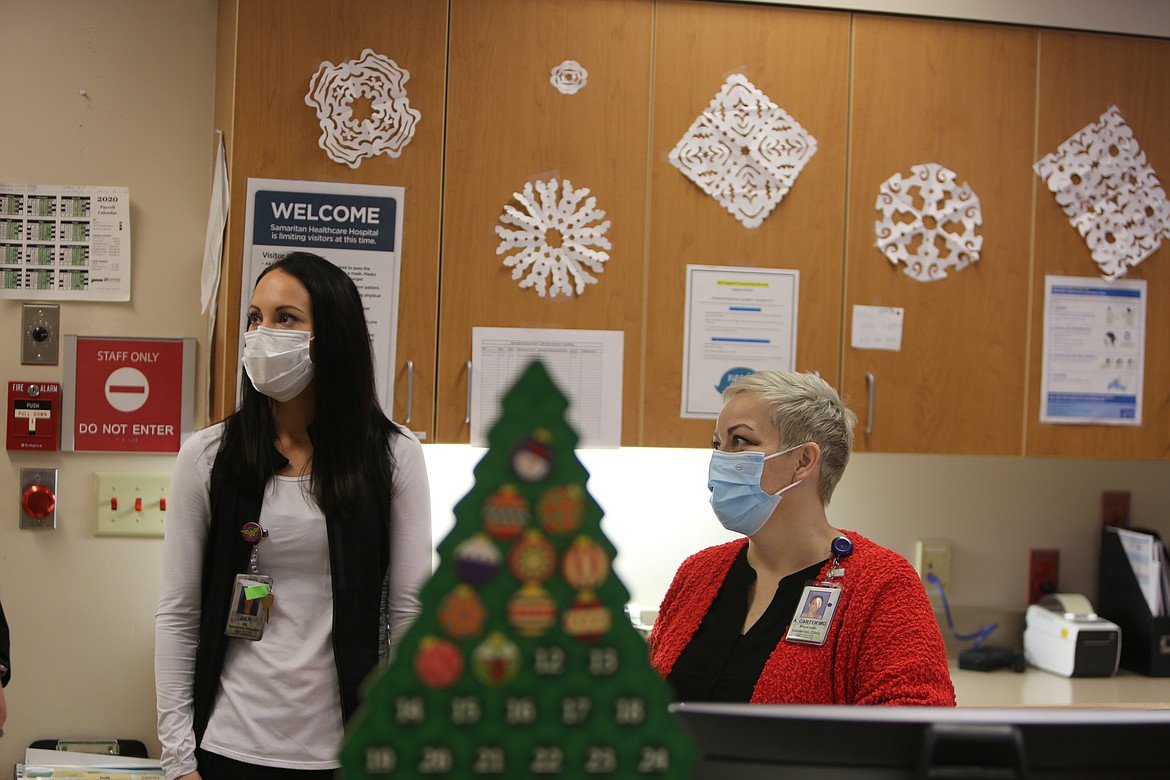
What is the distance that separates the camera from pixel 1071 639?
2785 mm

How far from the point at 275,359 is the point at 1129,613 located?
2.48m

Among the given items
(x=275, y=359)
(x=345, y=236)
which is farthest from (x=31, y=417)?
(x=275, y=359)

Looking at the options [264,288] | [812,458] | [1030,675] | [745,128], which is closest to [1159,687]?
[1030,675]

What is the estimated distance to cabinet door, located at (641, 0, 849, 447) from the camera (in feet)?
8.18

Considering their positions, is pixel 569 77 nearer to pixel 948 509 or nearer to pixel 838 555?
pixel 838 555

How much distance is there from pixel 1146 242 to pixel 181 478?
8.07ft

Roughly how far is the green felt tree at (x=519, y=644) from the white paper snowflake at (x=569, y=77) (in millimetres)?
1859

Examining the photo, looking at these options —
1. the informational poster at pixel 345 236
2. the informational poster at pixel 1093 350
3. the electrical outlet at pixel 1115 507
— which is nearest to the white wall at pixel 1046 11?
the informational poster at pixel 1093 350

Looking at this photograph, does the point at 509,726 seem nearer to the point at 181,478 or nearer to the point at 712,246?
the point at 181,478

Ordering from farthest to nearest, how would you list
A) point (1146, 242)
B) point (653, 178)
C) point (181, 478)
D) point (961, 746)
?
point (1146, 242) < point (653, 178) < point (181, 478) < point (961, 746)

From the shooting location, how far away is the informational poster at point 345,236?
2311 mm

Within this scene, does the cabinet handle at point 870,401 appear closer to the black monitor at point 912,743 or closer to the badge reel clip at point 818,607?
the badge reel clip at point 818,607

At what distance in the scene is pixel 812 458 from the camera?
1.82 meters

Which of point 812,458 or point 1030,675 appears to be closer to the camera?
point 812,458
